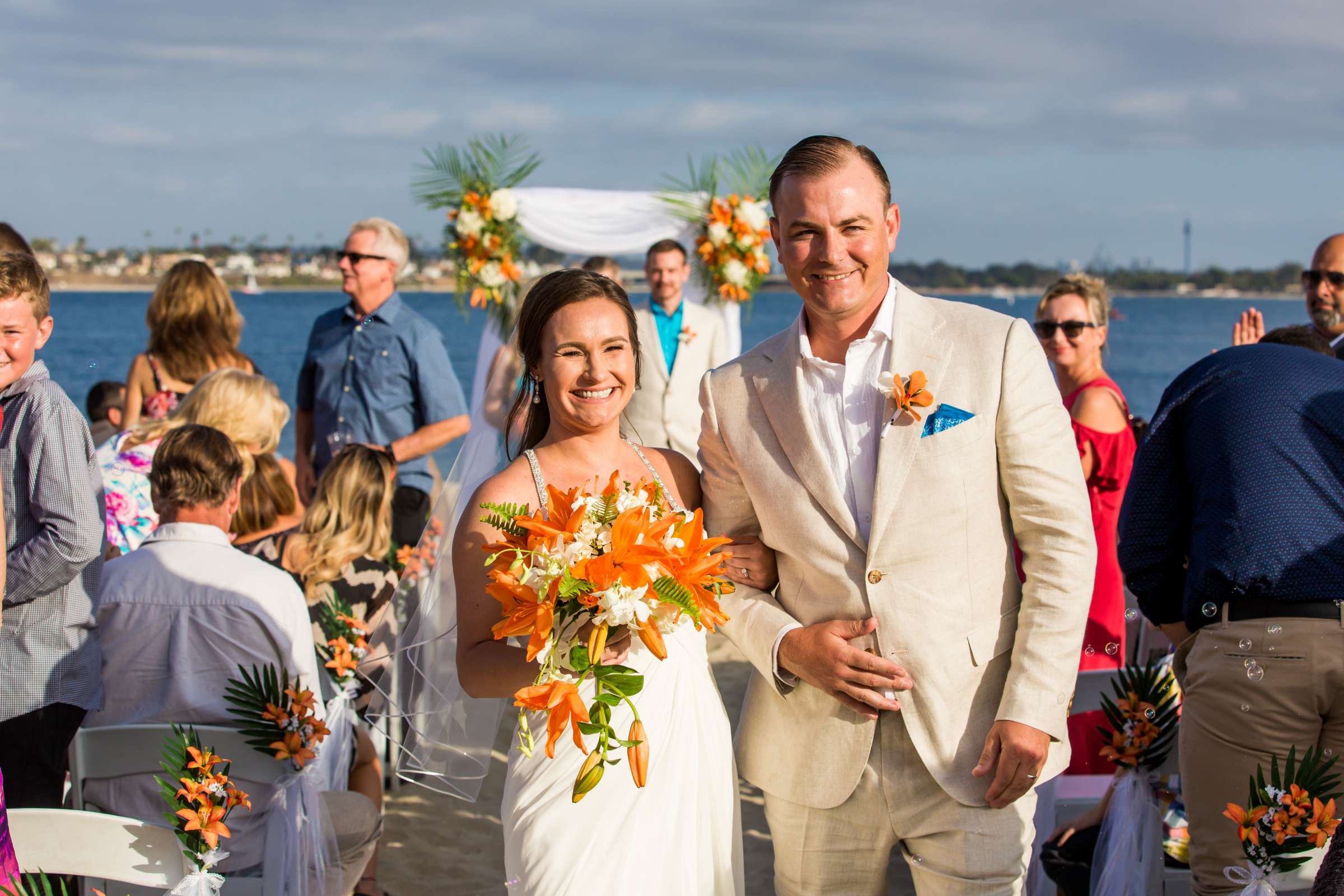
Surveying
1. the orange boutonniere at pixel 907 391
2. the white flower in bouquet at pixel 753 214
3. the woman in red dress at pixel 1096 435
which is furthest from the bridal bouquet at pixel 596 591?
the white flower in bouquet at pixel 753 214

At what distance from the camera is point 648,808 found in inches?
109

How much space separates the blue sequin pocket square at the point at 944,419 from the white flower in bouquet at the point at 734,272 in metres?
5.86

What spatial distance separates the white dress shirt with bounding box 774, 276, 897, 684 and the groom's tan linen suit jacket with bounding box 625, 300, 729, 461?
4.83 meters

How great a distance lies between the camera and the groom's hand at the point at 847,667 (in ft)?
8.39

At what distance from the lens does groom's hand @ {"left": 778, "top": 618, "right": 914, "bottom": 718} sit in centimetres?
256

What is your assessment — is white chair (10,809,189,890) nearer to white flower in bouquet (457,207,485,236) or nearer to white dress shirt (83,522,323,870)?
white dress shirt (83,522,323,870)

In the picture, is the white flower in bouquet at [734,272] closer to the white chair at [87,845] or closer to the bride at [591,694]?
the bride at [591,694]

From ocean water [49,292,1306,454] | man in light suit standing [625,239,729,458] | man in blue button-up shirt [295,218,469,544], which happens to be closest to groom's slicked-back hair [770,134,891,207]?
ocean water [49,292,1306,454]

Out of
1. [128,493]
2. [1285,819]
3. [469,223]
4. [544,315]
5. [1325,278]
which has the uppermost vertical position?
[469,223]

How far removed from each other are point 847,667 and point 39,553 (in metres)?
2.28

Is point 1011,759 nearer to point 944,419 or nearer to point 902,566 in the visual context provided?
point 902,566

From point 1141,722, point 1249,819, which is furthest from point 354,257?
point 1249,819

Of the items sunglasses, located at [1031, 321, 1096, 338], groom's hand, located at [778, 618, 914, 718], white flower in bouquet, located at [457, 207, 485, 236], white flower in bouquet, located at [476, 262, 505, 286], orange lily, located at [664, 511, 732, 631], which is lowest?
groom's hand, located at [778, 618, 914, 718]

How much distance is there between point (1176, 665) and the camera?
3477 mm
